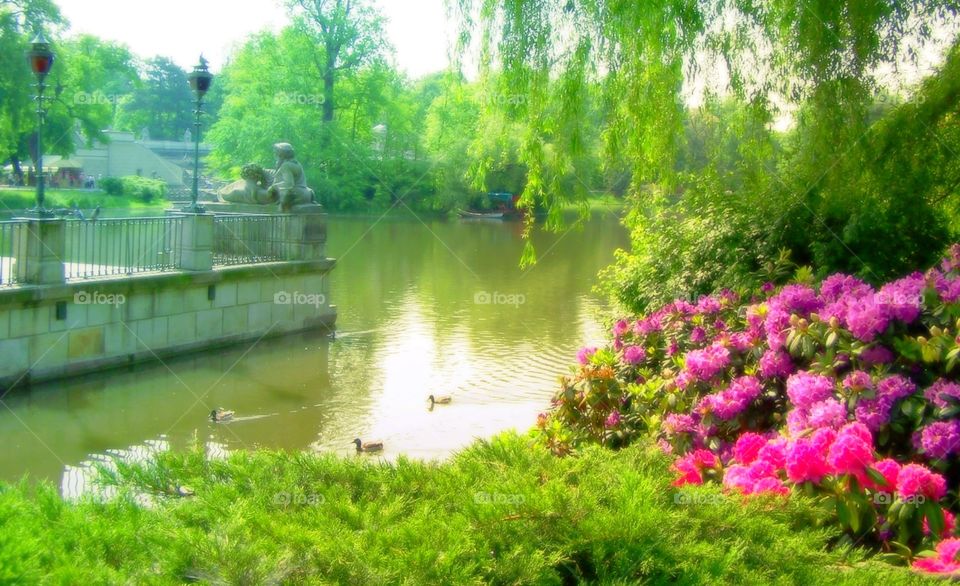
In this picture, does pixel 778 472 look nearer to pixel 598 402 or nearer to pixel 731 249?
pixel 598 402

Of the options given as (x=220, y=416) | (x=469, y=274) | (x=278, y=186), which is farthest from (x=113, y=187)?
(x=220, y=416)

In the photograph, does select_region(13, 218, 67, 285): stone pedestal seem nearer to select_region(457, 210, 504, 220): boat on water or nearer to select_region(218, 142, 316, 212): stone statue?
select_region(218, 142, 316, 212): stone statue

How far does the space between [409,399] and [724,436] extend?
8249mm

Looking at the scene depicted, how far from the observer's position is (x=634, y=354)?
7.12 m

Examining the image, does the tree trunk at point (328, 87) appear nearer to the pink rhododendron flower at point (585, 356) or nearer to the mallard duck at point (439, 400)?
the mallard duck at point (439, 400)

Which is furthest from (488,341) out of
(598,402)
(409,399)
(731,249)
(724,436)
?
(724,436)

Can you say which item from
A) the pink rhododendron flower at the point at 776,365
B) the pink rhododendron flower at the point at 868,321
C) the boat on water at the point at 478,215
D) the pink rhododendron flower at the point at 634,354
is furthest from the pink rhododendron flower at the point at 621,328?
the boat on water at the point at 478,215

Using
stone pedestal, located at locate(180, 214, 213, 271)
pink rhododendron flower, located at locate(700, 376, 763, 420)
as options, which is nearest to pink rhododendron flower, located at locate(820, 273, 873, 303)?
pink rhododendron flower, located at locate(700, 376, 763, 420)

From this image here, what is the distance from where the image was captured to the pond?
11.5m

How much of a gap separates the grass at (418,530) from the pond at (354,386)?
1742 millimetres

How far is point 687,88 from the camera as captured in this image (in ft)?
32.1

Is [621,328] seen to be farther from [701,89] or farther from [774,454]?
[701,89]

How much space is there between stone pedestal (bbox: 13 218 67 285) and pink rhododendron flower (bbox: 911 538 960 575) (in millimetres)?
11971

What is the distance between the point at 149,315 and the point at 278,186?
4112 mm
